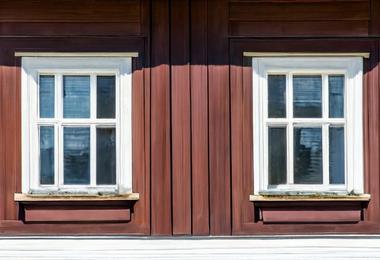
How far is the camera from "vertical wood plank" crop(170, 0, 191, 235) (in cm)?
548

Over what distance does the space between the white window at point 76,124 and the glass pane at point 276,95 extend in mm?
1186

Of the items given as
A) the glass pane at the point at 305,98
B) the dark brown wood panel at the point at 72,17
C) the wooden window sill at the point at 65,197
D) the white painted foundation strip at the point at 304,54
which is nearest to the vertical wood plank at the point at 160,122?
the dark brown wood panel at the point at 72,17

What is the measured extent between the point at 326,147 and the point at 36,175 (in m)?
Result: 2.46

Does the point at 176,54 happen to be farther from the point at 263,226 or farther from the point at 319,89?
the point at 263,226

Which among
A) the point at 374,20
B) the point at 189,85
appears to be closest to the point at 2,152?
the point at 189,85

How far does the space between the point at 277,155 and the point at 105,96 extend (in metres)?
1.54

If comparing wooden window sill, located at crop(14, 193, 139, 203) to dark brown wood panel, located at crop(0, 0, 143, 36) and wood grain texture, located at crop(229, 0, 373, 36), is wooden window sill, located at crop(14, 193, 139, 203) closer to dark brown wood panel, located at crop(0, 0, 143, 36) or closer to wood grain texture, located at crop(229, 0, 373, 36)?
dark brown wood panel, located at crop(0, 0, 143, 36)

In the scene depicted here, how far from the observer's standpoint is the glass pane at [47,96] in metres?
5.52

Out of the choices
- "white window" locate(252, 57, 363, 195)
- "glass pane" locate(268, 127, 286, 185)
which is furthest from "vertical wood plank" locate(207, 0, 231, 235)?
"glass pane" locate(268, 127, 286, 185)

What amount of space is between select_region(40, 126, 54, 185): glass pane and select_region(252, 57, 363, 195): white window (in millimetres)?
1717

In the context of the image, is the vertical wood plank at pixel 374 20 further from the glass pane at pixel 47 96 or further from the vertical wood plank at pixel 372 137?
the glass pane at pixel 47 96

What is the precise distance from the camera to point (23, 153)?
18.0 feet
